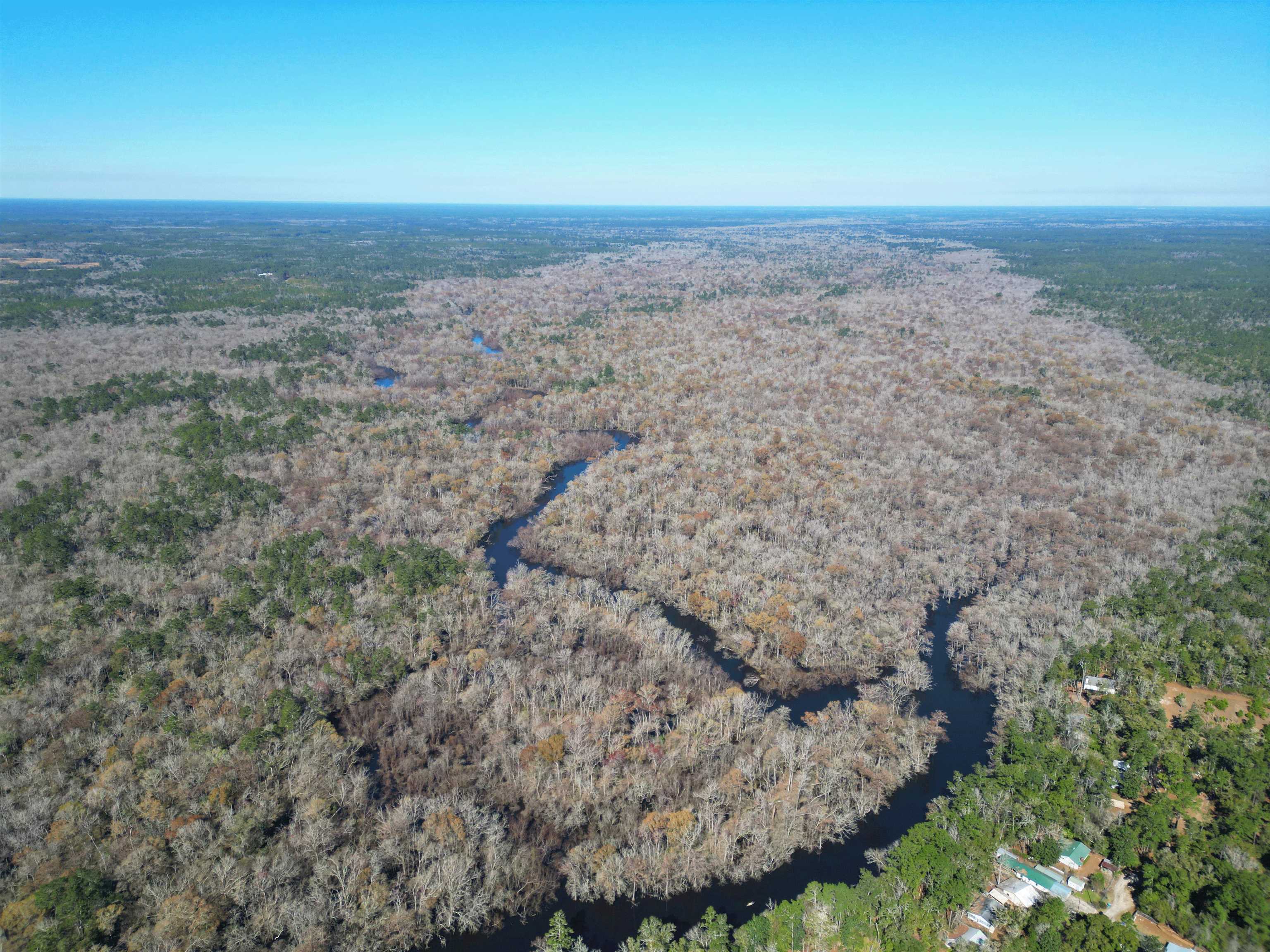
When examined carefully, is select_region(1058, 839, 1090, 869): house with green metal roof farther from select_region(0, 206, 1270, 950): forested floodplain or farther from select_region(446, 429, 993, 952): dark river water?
select_region(446, 429, 993, 952): dark river water

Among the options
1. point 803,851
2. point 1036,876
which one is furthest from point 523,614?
point 1036,876

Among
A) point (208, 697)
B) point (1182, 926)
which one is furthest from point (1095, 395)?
point (208, 697)

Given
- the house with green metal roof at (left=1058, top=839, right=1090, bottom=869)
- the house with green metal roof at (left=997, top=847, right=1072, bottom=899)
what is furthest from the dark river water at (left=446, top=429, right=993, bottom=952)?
the house with green metal roof at (left=1058, top=839, right=1090, bottom=869)

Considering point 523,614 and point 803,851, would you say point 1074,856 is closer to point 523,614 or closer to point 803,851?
point 803,851

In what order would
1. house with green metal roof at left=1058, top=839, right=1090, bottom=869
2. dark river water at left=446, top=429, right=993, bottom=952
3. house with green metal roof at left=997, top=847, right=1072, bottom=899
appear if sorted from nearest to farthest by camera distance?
house with green metal roof at left=997, top=847, right=1072, bottom=899, dark river water at left=446, top=429, right=993, bottom=952, house with green metal roof at left=1058, top=839, right=1090, bottom=869

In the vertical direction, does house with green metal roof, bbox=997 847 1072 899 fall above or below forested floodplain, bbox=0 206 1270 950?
below

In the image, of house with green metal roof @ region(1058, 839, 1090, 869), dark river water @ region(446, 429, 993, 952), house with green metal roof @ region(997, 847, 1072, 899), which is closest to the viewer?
house with green metal roof @ region(997, 847, 1072, 899)
